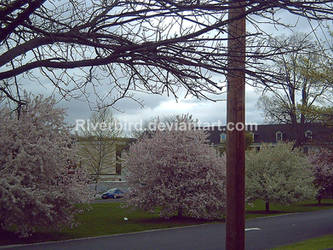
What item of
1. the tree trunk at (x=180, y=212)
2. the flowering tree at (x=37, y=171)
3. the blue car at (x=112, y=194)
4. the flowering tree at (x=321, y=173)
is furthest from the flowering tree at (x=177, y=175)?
the blue car at (x=112, y=194)

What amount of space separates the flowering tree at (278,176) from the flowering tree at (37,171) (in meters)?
14.1

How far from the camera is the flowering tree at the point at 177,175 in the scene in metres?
23.5

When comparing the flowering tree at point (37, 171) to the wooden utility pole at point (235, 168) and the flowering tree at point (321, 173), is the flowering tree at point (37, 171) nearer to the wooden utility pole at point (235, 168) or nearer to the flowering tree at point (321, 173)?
the wooden utility pole at point (235, 168)

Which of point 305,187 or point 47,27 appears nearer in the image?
point 47,27

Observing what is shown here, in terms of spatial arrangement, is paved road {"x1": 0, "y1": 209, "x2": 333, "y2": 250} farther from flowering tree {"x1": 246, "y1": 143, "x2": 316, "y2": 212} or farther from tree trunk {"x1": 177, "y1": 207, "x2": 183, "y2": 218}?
flowering tree {"x1": 246, "y1": 143, "x2": 316, "y2": 212}

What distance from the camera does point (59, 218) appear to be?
17.9 meters

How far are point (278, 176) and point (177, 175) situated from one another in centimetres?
905

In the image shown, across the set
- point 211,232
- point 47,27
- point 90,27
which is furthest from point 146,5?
point 211,232

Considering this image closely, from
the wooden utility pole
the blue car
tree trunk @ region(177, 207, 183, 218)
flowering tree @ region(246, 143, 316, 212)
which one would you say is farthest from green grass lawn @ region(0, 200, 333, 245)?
the blue car

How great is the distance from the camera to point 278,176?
29812 mm

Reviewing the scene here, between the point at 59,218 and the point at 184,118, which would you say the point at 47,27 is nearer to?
the point at 59,218

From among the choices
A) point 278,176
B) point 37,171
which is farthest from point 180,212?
point 37,171

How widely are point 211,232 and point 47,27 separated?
16.0 metres

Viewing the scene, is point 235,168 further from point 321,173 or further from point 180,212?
point 321,173
